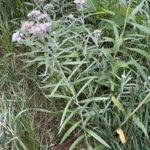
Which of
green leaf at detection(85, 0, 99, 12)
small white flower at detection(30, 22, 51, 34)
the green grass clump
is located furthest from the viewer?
green leaf at detection(85, 0, 99, 12)

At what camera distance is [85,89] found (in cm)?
225

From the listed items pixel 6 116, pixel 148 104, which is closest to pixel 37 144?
pixel 6 116

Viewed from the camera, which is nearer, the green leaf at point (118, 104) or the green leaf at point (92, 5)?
the green leaf at point (118, 104)

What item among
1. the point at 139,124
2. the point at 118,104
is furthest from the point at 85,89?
the point at 139,124

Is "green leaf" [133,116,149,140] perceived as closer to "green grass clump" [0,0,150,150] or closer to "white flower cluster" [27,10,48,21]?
"green grass clump" [0,0,150,150]

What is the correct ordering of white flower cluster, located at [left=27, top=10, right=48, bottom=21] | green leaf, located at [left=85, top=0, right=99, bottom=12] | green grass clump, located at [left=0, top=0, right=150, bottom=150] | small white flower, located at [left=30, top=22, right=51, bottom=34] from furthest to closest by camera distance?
1. green leaf, located at [left=85, top=0, right=99, bottom=12]
2. green grass clump, located at [left=0, top=0, right=150, bottom=150]
3. white flower cluster, located at [left=27, top=10, right=48, bottom=21]
4. small white flower, located at [left=30, top=22, right=51, bottom=34]

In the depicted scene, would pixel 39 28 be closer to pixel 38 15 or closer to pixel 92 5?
pixel 38 15

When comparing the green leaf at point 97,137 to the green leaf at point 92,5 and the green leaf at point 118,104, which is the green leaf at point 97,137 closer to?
the green leaf at point 118,104

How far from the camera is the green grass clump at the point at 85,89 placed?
2.05 meters

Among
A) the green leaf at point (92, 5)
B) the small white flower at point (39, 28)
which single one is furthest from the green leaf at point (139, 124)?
the green leaf at point (92, 5)

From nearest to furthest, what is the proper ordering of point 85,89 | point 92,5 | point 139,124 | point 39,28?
point 39,28 < point 139,124 < point 85,89 < point 92,5

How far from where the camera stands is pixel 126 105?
2.11 meters

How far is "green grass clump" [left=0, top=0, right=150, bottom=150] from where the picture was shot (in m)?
2.05

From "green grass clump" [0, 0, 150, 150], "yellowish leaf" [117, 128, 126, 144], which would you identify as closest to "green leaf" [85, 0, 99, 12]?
"green grass clump" [0, 0, 150, 150]
